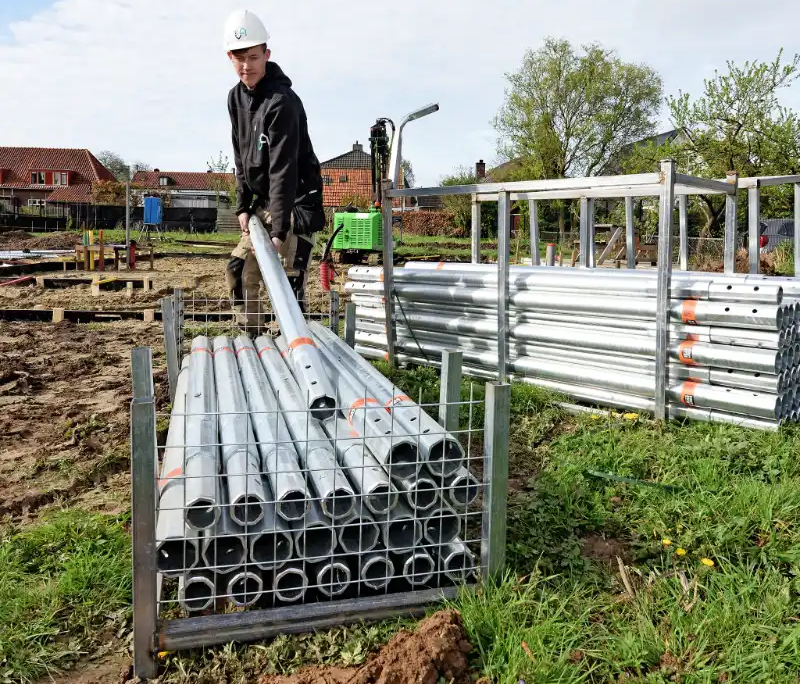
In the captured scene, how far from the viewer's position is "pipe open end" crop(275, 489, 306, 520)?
2900 mm

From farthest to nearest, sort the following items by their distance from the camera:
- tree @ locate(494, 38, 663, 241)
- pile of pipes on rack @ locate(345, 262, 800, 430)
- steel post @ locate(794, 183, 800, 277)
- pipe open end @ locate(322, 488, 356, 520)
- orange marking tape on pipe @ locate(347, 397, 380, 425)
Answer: tree @ locate(494, 38, 663, 241), steel post @ locate(794, 183, 800, 277), pile of pipes on rack @ locate(345, 262, 800, 430), orange marking tape on pipe @ locate(347, 397, 380, 425), pipe open end @ locate(322, 488, 356, 520)

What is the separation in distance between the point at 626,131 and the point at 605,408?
50944 mm

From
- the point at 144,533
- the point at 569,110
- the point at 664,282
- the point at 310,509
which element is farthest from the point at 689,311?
the point at 569,110

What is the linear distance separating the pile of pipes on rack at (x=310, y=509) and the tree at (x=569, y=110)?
48256 mm

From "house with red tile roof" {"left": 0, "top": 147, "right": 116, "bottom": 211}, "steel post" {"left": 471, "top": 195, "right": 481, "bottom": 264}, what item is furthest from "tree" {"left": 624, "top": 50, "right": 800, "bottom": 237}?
"house with red tile roof" {"left": 0, "top": 147, "right": 116, "bottom": 211}

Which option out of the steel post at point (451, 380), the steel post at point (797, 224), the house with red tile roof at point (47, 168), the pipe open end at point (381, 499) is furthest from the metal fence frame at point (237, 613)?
the house with red tile roof at point (47, 168)

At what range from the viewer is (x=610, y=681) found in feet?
8.89

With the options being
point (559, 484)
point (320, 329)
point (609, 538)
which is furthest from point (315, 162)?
point (609, 538)

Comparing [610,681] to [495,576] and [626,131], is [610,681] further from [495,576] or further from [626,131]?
[626,131]

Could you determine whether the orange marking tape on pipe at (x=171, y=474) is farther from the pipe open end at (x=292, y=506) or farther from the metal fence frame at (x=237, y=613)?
the pipe open end at (x=292, y=506)

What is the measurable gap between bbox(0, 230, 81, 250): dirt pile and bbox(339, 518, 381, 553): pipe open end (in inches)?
1136

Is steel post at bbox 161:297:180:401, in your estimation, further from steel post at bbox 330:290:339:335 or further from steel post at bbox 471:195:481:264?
steel post at bbox 471:195:481:264

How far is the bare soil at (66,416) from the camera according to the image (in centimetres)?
457

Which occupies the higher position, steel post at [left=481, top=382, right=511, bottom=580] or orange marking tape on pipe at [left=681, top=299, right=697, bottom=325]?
orange marking tape on pipe at [left=681, top=299, right=697, bottom=325]
